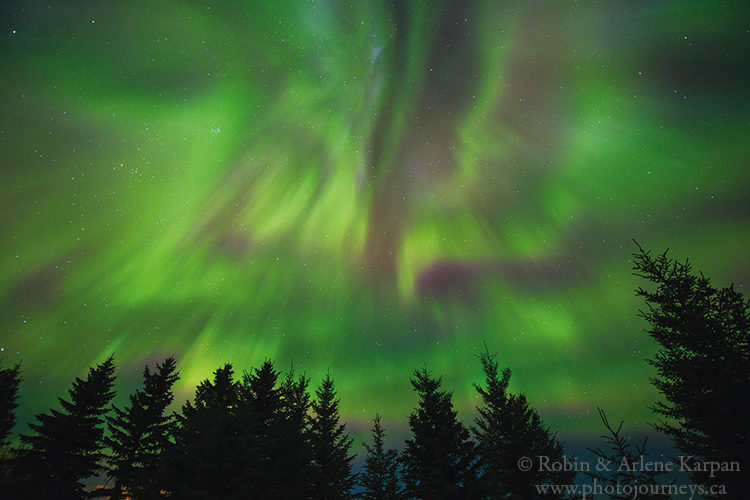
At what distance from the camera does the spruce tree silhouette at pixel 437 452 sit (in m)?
15.1

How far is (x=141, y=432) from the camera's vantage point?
2308 cm

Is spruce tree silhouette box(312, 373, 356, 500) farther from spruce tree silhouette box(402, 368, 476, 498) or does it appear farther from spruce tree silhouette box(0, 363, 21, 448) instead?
spruce tree silhouette box(0, 363, 21, 448)

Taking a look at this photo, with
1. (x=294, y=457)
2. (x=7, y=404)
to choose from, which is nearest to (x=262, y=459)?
(x=294, y=457)

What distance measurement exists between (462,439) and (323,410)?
10.9 metres

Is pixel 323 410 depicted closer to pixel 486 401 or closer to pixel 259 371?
pixel 259 371

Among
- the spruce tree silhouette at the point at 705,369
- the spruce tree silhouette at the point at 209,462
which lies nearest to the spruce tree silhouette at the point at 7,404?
the spruce tree silhouette at the point at 209,462

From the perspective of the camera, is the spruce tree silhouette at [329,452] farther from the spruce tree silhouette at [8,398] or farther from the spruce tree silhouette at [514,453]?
the spruce tree silhouette at [8,398]

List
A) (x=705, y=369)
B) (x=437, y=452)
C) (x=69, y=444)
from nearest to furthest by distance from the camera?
(x=705, y=369)
(x=437, y=452)
(x=69, y=444)

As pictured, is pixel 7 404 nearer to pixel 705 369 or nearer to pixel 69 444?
pixel 69 444

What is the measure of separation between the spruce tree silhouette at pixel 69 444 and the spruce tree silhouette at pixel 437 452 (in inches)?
861

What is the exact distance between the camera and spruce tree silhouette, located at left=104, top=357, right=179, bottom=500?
21.6 meters

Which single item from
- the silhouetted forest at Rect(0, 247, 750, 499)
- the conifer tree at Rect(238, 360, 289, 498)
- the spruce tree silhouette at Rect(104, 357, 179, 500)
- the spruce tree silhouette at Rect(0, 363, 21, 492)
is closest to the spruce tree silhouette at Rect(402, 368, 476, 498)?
the silhouetted forest at Rect(0, 247, 750, 499)

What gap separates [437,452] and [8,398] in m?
33.4

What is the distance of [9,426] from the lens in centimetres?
2431
